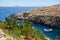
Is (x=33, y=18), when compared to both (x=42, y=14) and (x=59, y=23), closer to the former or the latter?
(x=42, y=14)

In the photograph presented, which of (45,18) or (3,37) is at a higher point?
(3,37)

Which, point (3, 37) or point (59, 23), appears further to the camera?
point (59, 23)

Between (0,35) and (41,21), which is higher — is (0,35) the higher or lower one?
the higher one

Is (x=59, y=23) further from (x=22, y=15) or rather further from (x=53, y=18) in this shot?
(x=22, y=15)

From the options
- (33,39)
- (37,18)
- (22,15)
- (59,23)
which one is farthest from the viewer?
(22,15)

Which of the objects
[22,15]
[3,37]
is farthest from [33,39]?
[22,15]

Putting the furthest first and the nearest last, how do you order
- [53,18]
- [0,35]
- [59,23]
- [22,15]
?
[22,15] → [53,18] → [59,23] → [0,35]

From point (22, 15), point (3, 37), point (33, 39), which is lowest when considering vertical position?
point (22, 15)

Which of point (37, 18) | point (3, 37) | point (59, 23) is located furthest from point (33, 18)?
point (3, 37)

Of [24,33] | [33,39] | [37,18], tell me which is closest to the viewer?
[33,39]
